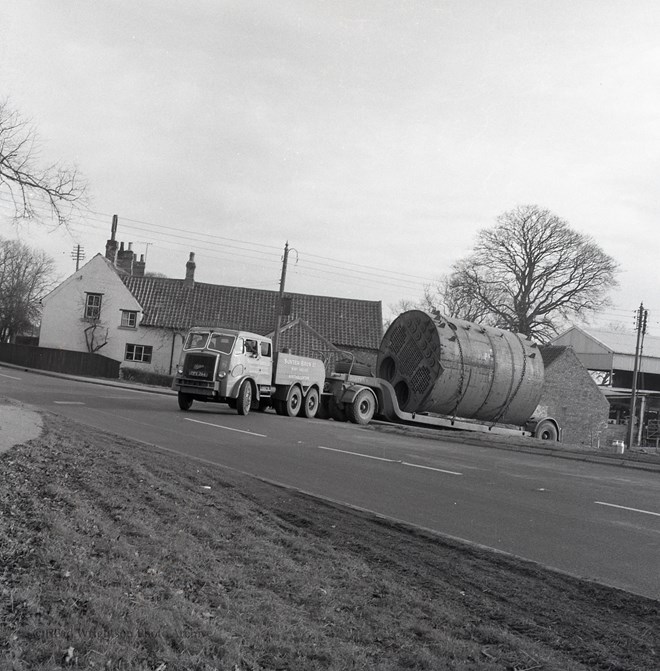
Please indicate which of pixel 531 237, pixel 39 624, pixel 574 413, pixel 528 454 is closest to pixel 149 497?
pixel 39 624

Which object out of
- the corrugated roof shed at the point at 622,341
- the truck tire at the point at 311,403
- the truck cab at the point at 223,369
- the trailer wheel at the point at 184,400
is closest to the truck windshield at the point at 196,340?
the truck cab at the point at 223,369

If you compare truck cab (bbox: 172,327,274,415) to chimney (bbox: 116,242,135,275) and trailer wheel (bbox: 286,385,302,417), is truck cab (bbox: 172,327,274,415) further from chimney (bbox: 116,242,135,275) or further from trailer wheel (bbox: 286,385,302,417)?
chimney (bbox: 116,242,135,275)

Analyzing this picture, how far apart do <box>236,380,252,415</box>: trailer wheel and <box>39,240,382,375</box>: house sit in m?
30.6

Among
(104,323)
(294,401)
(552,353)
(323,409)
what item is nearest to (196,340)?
(294,401)

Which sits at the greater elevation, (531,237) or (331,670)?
(531,237)

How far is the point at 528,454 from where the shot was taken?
60.3 ft

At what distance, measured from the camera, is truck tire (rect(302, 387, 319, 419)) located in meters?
26.7

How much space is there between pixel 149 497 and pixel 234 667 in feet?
13.0

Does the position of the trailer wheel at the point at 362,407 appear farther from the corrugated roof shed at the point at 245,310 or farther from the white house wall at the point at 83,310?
the white house wall at the point at 83,310

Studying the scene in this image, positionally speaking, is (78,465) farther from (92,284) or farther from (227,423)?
(92,284)

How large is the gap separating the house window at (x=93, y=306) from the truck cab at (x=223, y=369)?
36.4 metres

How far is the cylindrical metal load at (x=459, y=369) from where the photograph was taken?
77.9 feet

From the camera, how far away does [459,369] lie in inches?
936

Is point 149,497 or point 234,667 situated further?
point 149,497
